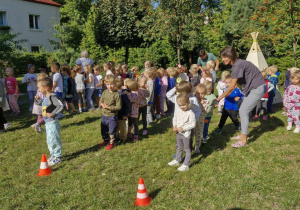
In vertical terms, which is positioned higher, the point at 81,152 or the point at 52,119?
the point at 52,119

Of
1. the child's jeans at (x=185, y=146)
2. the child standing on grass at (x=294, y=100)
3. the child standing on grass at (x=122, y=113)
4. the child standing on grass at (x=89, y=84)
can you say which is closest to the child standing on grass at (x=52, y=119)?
the child standing on grass at (x=122, y=113)

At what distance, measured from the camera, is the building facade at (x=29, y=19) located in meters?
26.9

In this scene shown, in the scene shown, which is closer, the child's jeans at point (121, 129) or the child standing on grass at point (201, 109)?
the child standing on grass at point (201, 109)

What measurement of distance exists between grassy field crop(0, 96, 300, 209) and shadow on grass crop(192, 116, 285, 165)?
2 cm

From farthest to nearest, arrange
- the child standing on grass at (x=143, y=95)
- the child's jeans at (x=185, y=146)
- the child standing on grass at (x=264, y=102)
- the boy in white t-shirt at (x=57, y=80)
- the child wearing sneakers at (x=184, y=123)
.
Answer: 1. the boy in white t-shirt at (x=57, y=80)
2. the child standing on grass at (x=264, y=102)
3. the child standing on grass at (x=143, y=95)
4. the child's jeans at (x=185, y=146)
5. the child wearing sneakers at (x=184, y=123)

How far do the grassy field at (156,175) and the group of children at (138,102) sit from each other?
0.37 metres

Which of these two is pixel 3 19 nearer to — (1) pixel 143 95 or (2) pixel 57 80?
(2) pixel 57 80

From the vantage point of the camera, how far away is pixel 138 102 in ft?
19.7

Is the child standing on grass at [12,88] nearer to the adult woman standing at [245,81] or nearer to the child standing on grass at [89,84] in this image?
the child standing on grass at [89,84]

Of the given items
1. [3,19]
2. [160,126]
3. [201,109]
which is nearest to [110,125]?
[201,109]

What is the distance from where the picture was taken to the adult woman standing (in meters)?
5.15

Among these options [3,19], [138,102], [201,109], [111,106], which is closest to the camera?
[201,109]

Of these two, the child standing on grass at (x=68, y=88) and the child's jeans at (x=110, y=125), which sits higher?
the child standing on grass at (x=68, y=88)

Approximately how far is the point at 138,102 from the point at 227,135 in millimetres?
2332
